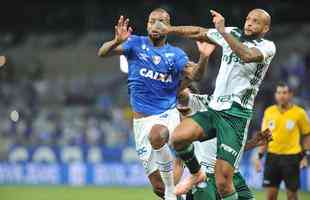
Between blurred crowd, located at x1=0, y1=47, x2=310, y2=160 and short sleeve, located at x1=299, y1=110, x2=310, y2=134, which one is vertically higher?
short sleeve, located at x1=299, y1=110, x2=310, y2=134

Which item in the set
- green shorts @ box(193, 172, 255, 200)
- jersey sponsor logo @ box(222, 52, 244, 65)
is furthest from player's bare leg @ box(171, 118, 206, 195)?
jersey sponsor logo @ box(222, 52, 244, 65)

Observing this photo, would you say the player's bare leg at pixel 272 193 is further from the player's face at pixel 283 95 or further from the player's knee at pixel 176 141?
the player's knee at pixel 176 141

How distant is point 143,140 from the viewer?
9930 millimetres

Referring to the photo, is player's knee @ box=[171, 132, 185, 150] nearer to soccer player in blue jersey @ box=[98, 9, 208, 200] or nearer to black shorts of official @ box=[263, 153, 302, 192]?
soccer player in blue jersey @ box=[98, 9, 208, 200]

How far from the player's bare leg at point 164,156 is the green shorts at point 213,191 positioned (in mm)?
446

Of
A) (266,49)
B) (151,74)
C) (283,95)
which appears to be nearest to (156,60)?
(151,74)

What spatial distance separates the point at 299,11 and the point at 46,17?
28.2ft

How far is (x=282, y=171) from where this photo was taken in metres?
13.7

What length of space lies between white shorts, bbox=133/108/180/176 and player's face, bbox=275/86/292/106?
12.5ft

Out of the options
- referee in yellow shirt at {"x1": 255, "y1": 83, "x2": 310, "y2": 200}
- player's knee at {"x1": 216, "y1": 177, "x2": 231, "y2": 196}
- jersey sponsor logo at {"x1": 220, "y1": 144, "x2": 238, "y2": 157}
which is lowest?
referee in yellow shirt at {"x1": 255, "y1": 83, "x2": 310, "y2": 200}

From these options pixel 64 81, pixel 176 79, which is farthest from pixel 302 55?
pixel 176 79

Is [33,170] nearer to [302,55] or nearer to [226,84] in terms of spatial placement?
[302,55]

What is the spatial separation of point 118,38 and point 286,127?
5141 millimetres

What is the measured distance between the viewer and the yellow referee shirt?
538 inches
